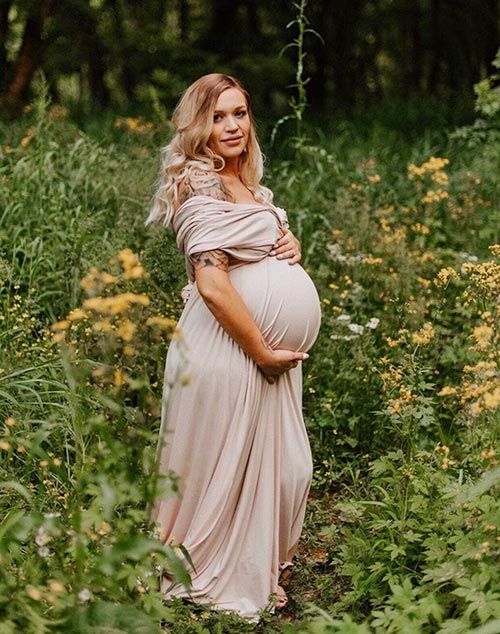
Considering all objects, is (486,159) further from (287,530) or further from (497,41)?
(497,41)

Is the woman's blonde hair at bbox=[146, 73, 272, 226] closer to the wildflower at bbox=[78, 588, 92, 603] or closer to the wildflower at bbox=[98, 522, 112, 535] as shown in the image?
the wildflower at bbox=[98, 522, 112, 535]

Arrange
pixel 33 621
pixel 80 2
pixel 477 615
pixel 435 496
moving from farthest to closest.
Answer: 1. pixel 80 2
2. pixel 435 496
3. pixel 477 615
4. pixel 33 621

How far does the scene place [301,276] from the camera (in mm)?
3547

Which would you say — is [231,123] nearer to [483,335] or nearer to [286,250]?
[286,250]

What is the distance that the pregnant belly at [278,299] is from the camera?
11.2 ft

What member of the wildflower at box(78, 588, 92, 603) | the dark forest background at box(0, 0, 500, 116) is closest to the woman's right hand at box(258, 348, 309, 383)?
the wildflower at box(78, 588, 92, 603)

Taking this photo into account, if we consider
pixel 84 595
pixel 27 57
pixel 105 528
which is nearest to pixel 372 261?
pixel 105 528

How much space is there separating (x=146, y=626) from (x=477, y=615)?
39.9 inches

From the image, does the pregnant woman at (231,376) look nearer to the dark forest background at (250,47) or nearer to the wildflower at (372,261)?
the wildflower at (372,261)

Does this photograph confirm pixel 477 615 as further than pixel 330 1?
No

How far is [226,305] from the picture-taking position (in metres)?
3.29

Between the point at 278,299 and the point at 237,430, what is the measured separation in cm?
53

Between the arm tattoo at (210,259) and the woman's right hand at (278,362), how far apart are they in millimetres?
379

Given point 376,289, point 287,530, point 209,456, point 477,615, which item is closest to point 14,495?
point 209,456
